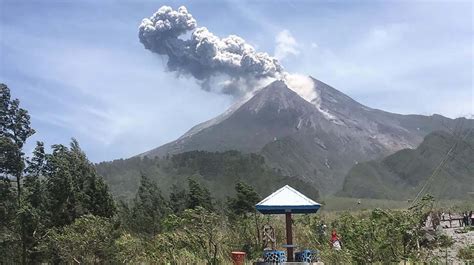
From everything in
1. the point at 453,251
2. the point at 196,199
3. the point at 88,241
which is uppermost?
the point at 196,199

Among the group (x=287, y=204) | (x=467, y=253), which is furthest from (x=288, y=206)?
(x=467, y=253)

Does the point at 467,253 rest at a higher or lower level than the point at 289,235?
lower

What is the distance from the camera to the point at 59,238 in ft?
54.9

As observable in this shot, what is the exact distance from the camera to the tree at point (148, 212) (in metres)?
29.8

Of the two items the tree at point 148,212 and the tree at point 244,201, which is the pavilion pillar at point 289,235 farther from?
the tree at point 148,212

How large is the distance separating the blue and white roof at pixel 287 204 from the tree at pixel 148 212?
15.1 metres

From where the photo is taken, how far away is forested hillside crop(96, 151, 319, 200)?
82750mm

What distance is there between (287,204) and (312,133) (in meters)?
136

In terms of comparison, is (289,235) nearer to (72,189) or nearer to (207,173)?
(72,189)

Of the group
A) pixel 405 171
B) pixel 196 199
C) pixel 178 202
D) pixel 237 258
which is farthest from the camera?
pixel 405 171

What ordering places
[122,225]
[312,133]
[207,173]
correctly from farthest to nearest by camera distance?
1. [312,133]
2. [207,173]
3. [122,225]

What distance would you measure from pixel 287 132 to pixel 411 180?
43137 mm

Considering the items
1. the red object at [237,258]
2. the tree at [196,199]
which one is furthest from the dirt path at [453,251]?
the tree at [196,199]

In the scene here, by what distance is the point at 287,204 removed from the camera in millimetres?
12953
